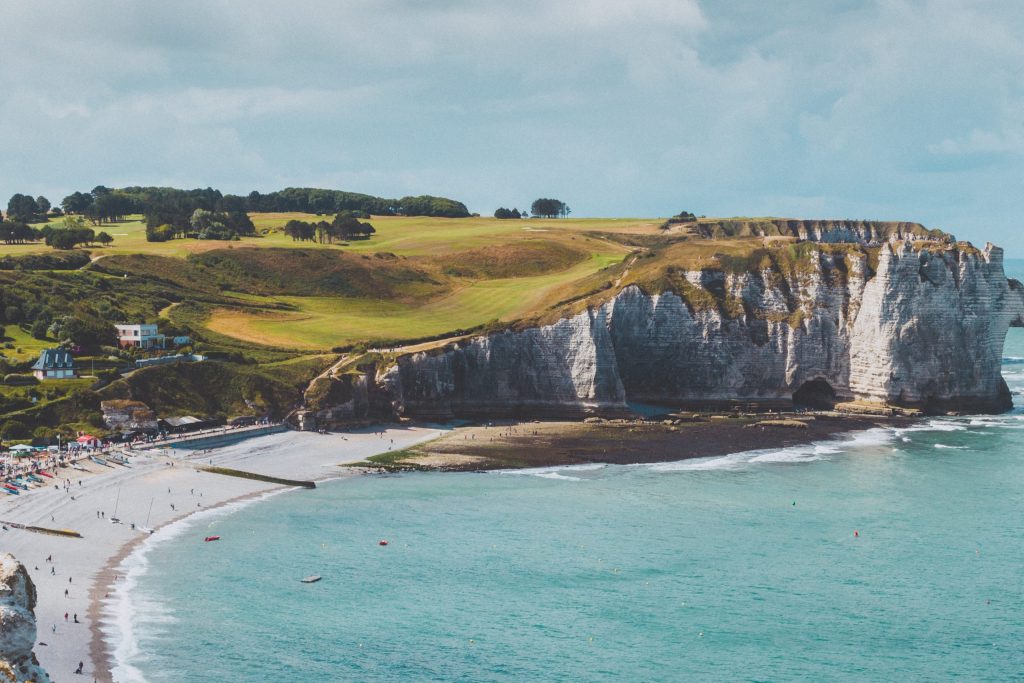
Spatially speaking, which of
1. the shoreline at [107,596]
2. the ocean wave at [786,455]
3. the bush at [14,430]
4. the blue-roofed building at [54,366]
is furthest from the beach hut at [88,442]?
the ocean wave at [786,455]

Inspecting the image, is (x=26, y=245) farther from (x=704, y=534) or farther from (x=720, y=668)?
(x=720, y=668)

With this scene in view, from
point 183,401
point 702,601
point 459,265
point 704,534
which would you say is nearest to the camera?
point 702,601

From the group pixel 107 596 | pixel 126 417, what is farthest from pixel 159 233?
pixel 107 596

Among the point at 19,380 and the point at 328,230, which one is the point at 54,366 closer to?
the point at 19,380

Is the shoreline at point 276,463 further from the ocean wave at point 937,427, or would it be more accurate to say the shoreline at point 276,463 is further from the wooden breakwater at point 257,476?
the ocean wave at point 937,427

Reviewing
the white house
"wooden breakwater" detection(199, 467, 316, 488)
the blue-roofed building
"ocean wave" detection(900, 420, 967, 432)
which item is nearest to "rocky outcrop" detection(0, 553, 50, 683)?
"wooden breakwater" detection(199, 467, 316, 488)

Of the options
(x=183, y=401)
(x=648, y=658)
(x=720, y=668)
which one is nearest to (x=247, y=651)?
(x=648, y=658)
